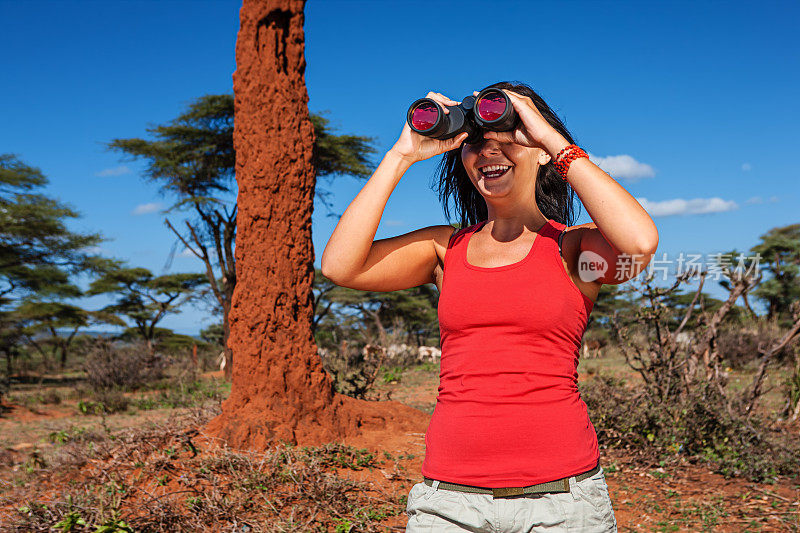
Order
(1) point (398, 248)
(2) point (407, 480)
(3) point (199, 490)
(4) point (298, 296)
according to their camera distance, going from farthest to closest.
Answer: (4) point (298, 296), (2) point (407, 480), (3) point (199, 490), (1) point (398, 248)

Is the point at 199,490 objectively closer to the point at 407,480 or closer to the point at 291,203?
the point at 407,480

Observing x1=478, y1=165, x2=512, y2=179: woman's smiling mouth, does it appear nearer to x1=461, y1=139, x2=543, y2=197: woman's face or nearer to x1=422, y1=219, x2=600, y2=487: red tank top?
x1=461, y1=139, x2=543, y2=197: woman's face

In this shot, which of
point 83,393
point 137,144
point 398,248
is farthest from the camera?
point 137,144

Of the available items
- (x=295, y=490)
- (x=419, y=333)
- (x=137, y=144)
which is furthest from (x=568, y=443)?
(x=419, y=333)

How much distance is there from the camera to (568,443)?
1.23m

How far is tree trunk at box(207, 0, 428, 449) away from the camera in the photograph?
4.19m

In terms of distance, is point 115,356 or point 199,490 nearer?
point 199,490

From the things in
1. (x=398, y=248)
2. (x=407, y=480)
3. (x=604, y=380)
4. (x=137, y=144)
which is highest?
(x=137, y=144)

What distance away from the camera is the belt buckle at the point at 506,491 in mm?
1215

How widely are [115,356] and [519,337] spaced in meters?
11.3

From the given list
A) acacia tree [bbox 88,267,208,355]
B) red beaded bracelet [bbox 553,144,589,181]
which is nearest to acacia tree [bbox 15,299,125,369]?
acacia tree [bbox 88,267,208,355]

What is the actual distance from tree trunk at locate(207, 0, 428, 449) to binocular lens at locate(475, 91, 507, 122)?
319 centimetres

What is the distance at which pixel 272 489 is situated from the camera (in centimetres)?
345

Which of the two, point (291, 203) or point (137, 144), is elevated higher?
point (137, 144)
